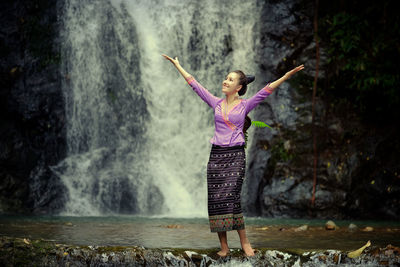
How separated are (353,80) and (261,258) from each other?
7577 millimetres

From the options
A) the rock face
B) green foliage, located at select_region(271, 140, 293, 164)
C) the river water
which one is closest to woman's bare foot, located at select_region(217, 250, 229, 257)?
the river water

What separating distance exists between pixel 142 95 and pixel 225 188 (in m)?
8.90

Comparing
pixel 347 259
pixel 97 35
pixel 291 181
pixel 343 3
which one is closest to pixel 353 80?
pixel 343 3

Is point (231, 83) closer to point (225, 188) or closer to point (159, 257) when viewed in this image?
point (225, 188)

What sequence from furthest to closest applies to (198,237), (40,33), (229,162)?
1. (40,33)
2. (198,237)
3. (229,162)

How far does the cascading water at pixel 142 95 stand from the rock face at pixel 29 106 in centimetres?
34

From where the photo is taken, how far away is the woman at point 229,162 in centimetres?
430

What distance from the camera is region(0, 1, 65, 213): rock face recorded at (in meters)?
13.1

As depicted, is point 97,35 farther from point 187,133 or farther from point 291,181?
point 291,181

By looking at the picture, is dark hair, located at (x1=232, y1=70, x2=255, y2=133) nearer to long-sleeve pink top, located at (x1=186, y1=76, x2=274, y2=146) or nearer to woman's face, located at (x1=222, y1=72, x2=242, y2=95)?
woman's face, located at (x1=222, y1=72, x2=242, y2=95)

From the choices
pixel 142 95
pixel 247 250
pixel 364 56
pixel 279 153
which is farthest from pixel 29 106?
pixel 247 250

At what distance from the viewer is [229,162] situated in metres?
4.42

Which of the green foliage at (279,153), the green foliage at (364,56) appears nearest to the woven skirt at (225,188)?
the green foliage at (279,153)

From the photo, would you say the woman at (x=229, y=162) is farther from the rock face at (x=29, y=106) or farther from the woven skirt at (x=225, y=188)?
the rock face at (x=29, y=106)
